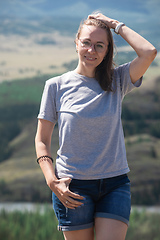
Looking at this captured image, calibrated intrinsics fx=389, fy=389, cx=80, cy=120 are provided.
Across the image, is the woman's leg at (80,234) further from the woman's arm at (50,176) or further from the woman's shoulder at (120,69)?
the woman's shoulder at (120,69)

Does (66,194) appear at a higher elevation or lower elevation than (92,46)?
lower

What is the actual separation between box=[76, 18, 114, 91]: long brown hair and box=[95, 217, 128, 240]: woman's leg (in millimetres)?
505

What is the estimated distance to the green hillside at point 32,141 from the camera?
5395 mm

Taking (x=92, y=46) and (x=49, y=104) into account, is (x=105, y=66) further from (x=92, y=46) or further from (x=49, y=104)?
(x=49, y=104)

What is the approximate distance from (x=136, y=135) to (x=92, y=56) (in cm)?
423

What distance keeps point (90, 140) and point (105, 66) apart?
1.07 feet

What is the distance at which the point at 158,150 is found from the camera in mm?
5613

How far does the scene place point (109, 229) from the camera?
4.66 feet

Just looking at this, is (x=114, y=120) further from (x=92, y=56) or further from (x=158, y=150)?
(x=158, y=150)

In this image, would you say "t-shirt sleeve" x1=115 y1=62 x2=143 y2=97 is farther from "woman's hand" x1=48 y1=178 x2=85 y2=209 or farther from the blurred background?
the blurred background

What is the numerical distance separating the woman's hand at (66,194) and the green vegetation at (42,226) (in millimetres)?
3421

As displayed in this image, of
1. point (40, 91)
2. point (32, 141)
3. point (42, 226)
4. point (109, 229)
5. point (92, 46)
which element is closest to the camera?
point (109, 229)

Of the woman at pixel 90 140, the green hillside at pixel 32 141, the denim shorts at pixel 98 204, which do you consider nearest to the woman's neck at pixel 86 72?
the woman at pixel 90 140

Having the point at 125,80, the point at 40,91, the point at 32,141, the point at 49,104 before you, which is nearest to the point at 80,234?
the point at 49,104
